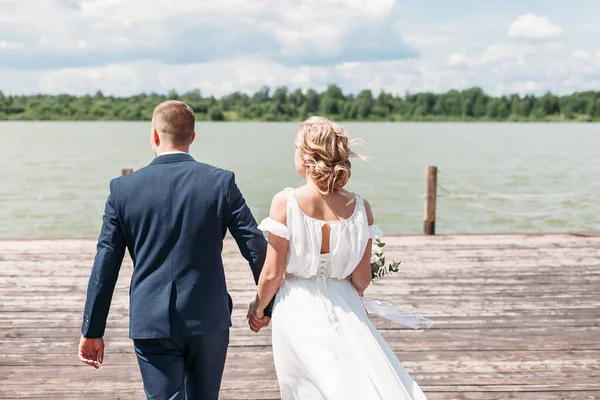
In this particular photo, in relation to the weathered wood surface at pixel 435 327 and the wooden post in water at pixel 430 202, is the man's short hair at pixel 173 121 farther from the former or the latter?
the wooden post in water at pixel 430 202

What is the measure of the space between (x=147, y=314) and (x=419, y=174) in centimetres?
3034

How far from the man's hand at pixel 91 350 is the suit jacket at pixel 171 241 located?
0.22 meters

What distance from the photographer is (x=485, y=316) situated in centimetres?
573

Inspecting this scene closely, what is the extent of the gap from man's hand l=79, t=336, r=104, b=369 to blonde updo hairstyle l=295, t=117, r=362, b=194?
43.2 inches

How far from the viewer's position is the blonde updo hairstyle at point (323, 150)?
2.77 meters

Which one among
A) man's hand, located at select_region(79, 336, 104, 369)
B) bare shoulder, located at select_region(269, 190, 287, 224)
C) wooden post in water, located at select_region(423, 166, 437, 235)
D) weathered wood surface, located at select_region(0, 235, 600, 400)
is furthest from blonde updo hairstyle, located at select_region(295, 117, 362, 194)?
wooden post in water, located at select_region(423, 166, 437, 235)

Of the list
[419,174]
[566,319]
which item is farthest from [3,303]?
[419,174]

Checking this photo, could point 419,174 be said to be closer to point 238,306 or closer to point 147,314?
point 238,306

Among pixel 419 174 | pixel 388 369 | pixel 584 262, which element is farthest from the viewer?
pixel 419 174

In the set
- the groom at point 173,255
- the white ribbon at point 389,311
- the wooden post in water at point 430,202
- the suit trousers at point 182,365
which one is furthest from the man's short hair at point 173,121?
the wooden post in water at point 430,202

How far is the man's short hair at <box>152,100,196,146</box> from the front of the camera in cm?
261

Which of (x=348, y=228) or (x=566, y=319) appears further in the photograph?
(x=566, y=319)

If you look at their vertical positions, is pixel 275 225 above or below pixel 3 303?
above

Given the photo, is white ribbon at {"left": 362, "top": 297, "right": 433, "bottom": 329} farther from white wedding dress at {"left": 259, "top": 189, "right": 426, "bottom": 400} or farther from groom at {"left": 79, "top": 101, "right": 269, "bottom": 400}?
groom at {"left": 79, "top": 101, "right": 269, "bottom": 400}
